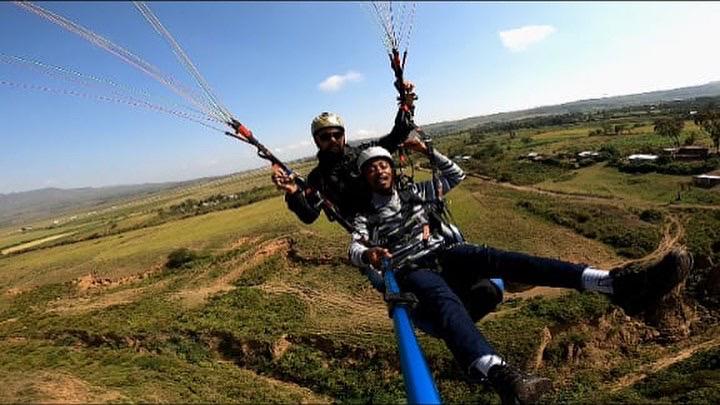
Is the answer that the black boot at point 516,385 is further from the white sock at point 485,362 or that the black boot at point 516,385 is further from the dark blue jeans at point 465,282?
the dark blue jeans at point 465,282

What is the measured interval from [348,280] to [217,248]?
41.6 feet

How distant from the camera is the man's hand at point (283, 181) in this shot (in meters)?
5.66

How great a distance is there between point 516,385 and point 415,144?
3.48 m

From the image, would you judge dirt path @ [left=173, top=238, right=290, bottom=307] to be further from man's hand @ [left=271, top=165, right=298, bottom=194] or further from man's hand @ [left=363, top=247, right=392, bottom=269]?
man's hand @ [left=363, top=247, right=392, bottom=269]

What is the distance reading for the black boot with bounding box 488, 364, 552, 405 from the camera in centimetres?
315

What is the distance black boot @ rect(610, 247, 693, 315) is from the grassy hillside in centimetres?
911

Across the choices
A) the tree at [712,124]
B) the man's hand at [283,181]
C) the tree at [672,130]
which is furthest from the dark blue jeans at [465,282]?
the tree at [672,130]

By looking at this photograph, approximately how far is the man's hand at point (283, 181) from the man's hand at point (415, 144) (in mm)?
1572

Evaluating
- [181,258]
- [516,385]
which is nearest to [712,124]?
[181,258]

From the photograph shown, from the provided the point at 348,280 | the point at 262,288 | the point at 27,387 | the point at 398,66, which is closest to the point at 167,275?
the point at 262,288

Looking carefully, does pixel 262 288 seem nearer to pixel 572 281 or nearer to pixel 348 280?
pixel 348 280

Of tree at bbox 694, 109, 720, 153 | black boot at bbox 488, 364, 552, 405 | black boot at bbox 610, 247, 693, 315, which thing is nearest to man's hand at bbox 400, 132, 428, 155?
black boot at bbox 610, 247, 693, 315

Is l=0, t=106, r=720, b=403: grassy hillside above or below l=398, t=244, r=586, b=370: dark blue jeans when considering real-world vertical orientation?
below

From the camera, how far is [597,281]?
400 centimetres
